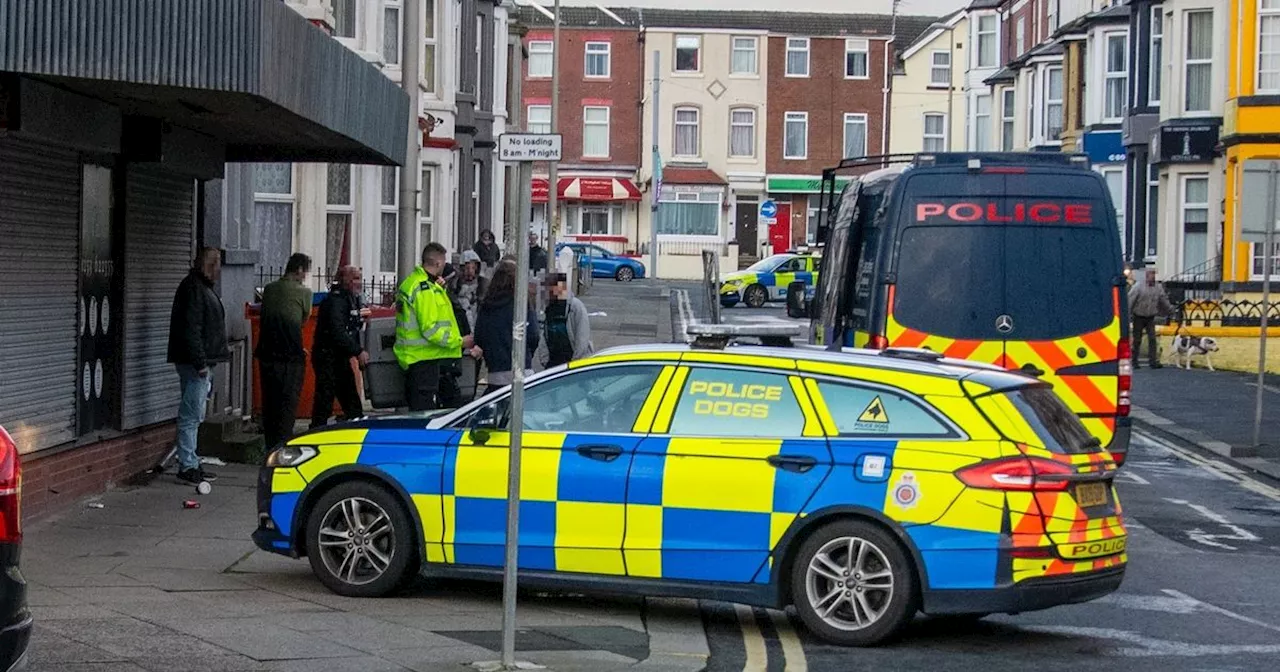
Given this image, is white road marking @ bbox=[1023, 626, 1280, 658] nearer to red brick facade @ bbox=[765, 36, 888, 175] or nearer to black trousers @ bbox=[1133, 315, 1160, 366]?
black trousers @ bbox=[1133, 315, 1160, 366]

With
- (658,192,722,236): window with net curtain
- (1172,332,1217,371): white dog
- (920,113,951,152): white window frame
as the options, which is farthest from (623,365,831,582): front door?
(920,113,951,152): white window frame

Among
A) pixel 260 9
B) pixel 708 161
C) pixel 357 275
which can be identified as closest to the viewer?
pixel 260 9

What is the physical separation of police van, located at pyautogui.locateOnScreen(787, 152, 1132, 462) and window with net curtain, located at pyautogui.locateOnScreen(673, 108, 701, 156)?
56.3 metres

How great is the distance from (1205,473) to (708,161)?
5178cm

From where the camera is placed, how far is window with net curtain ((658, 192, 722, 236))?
6900 centimetres

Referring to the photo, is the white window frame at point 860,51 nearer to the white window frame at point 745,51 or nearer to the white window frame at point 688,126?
the white window frame at point 745,51

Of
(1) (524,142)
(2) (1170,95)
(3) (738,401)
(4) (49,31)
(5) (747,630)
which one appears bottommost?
(5) (747,630)

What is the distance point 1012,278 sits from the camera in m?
13.9

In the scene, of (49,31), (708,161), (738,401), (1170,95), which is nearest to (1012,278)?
(738,401)

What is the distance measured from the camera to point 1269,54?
3534cm

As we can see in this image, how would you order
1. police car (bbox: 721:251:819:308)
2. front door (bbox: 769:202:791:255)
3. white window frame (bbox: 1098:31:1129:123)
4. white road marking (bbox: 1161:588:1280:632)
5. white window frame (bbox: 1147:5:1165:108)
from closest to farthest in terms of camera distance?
white road marking (bbox: 1161:588:1280:632) → white window frame (bbox: 1147:5:1165:108) → white window frame (bbox: 1098:31:1129:123) → police car (bbox: 721:251:819:308) → front door (bbox: 769:202:791:255)

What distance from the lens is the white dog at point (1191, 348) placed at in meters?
32.7

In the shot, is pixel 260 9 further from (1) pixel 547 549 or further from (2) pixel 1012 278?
(2) pixel 1012 278

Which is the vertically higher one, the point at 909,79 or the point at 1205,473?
the point at 909,79
